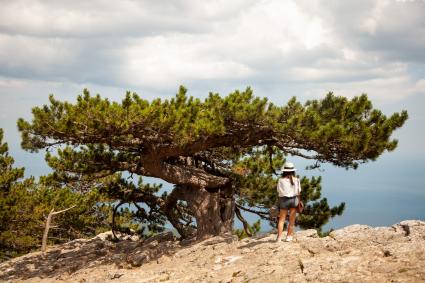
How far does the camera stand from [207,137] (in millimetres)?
12320

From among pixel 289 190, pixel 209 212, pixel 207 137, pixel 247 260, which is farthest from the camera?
pixel 209 212

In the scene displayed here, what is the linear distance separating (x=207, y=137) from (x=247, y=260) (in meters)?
3.92

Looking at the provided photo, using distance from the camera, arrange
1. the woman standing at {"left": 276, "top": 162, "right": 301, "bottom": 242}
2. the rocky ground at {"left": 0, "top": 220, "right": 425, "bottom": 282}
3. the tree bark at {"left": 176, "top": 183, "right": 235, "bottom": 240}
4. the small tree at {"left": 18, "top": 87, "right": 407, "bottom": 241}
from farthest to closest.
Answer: the tree bark at {"left": 176, "top": 183, "right": 235, "bottom": 240} → the small tree at {"left": 18, "top": 87, "right": 407, "bottom": 241} → the woman standing at {"left": 276, "top": 162, "right": 301, "bottom": 242} → the rocky ground at {"left": 0, "top": 220, "right": 425, "bottom": 282}

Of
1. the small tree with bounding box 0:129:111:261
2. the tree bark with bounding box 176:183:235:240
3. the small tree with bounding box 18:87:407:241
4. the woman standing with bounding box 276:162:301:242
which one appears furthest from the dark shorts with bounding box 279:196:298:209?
the small tree with bounding box 0:129:111:261

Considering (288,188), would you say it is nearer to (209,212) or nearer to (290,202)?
(290,202)

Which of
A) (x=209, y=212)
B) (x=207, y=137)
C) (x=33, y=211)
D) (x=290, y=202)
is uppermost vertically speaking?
(x=207, y=137)

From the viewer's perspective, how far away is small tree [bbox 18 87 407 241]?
37.2ft

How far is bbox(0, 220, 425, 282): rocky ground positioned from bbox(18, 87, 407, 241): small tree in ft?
7.65

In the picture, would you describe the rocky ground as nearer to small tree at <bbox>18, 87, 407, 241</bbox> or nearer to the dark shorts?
the dark shorts

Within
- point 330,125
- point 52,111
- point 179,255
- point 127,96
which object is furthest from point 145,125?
point 330,125

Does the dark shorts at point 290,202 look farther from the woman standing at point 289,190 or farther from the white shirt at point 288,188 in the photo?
the white shirt at point 288,188

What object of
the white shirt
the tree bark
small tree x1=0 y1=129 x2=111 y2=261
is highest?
the white shirt

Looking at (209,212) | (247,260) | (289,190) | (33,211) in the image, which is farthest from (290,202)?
(33,211)

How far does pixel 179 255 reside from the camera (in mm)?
12898
